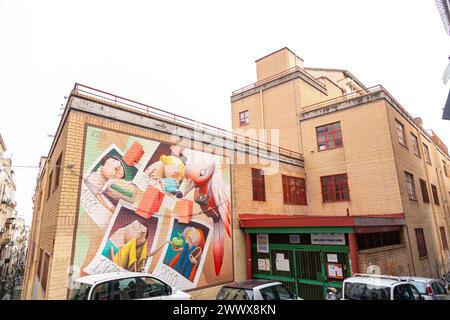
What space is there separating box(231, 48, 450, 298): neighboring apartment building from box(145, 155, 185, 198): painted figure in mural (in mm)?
3858

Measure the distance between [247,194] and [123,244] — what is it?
711cm

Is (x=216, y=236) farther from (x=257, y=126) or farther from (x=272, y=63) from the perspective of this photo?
(x=272, y=63)

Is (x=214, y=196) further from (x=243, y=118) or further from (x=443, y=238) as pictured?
(x=443, y=238)

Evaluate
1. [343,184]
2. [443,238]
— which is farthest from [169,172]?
[443,238]

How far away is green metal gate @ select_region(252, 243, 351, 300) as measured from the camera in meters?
11.4

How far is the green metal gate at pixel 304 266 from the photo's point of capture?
37.2 feet

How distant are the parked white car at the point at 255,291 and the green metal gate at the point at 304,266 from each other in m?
3.82

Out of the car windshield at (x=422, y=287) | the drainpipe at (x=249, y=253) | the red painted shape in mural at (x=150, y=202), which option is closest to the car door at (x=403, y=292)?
the car windshield at (x=422, y=287)

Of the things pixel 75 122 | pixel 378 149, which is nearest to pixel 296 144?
pixel 378 149

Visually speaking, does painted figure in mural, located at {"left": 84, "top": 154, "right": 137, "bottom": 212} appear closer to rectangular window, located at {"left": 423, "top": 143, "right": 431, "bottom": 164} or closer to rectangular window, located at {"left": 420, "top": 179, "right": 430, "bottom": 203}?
rectangular window, located at {"left": 420, "top": 179, "right": 430, "bottom": 203}

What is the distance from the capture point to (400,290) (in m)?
7.71

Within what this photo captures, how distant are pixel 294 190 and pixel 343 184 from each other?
10.8ft

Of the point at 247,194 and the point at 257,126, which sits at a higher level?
the point at 257,126
